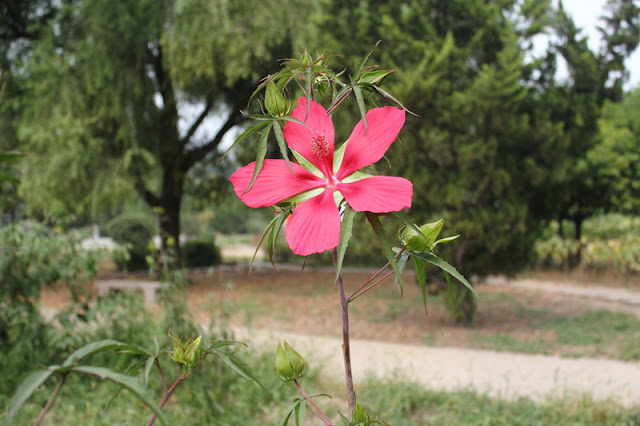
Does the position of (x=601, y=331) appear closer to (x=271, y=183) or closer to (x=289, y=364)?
(x=289, y=364)

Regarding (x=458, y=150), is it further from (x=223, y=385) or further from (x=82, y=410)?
(x=82, y=410)

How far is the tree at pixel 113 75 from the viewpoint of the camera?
7.76 meters

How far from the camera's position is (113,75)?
811cm

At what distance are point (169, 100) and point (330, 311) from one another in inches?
180

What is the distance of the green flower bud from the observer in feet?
2.34

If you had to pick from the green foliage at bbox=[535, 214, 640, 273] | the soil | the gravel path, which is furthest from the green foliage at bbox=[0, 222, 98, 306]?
the green foliage at bbox=[535, 214, 640, 273]

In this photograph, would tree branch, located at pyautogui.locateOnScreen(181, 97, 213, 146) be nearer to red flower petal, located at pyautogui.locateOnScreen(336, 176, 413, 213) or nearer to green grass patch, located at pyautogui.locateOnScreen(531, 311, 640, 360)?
green grass patch, located at pyautogui.locateOnScreen(531, 311, 640, 360)

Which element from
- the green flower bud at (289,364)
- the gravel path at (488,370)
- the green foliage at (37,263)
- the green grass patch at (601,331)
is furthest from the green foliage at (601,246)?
the green flower bud at (289,364)

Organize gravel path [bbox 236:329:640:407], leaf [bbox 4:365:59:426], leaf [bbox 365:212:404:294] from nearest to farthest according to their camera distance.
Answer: leaf [bbox 4:365:59:426]
leaf [bbox 365:212:404:294]
gravel path [bbox 236:329:640:407]

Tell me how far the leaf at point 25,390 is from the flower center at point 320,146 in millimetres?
338

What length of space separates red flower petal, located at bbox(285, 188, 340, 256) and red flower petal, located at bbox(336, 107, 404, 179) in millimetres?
58

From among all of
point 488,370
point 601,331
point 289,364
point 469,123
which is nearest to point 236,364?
point 289,364

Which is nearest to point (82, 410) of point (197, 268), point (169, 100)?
point (169, 100)

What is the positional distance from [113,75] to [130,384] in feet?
28.1
